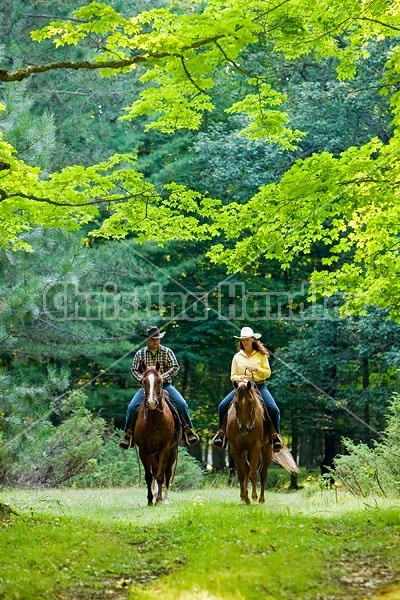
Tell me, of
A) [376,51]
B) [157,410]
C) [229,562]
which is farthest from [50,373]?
[229,562]

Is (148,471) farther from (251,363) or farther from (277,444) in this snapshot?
(251,363)

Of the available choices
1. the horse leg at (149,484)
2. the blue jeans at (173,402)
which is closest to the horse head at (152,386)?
the blue jeans at (173,402)

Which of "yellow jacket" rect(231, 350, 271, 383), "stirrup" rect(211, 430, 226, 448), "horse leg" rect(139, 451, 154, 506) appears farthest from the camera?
"horse leg" rect(139, 451, 154, 506)

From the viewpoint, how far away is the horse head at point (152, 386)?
39.8 feet

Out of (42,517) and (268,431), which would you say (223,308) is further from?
(42,517)

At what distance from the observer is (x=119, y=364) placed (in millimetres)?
25875

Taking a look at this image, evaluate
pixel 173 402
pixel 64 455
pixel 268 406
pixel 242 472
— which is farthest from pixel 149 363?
pixel 64 455

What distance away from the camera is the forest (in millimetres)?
10250

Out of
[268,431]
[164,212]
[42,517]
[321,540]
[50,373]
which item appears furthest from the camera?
[50,373]

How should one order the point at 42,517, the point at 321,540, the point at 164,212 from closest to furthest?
1. the point at 321,540
2. the point at 42,517
3. the point at 164,212

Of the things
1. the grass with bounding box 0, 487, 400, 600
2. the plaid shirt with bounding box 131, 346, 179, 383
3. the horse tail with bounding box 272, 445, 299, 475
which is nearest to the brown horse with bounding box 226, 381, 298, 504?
the horse tail with bounding box 272, 445, 299, 475

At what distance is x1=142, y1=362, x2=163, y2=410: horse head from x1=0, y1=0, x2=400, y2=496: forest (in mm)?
1979

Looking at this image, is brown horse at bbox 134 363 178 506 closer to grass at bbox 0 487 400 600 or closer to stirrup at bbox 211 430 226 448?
stirrup at bbox 211 430 226 448

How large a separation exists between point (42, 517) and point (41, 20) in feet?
56.2
